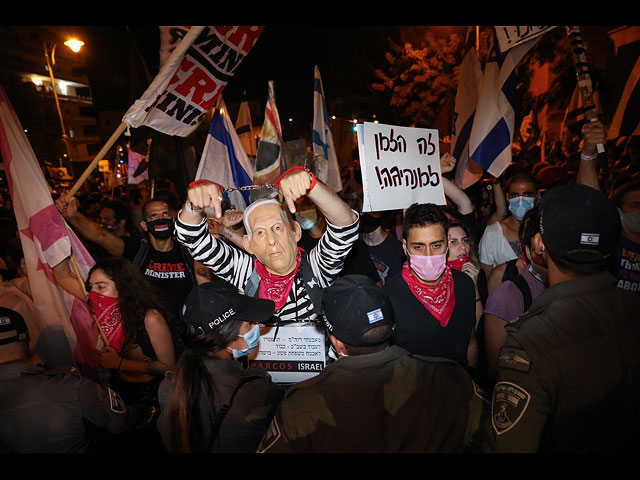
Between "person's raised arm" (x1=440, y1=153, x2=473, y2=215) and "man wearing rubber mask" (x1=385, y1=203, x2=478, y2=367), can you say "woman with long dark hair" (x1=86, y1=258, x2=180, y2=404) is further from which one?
"person's raised arm" (x1=440, y1=153, x2=473, y2=215)

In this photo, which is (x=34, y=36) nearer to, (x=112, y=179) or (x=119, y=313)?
(x=112, y=179)

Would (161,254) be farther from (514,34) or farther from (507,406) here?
(514,34)

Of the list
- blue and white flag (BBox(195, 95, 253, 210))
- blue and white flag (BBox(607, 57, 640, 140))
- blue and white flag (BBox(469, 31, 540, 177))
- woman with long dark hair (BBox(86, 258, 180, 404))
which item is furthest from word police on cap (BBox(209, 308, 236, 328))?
blue and white flag (BBox(607, 57, 640, 140))

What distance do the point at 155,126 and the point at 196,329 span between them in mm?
2379

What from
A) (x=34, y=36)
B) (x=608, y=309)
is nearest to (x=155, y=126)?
(x=608, y=309)

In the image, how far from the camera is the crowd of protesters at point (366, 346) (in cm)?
161

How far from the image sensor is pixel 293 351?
2.97 metres

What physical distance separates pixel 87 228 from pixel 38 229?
949 mm

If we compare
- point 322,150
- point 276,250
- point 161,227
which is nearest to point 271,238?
point 276,250

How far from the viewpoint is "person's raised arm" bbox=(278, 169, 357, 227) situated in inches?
102

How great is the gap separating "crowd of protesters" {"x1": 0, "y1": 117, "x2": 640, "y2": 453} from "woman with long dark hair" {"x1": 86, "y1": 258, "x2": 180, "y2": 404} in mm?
13

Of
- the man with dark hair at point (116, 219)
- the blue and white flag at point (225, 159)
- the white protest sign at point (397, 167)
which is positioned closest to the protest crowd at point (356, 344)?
the white protest sign at point (397, 167)

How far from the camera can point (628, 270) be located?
3104 millimetres

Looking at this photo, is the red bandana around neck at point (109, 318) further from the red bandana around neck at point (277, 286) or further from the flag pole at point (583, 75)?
the flag pole at point (583, 75)
